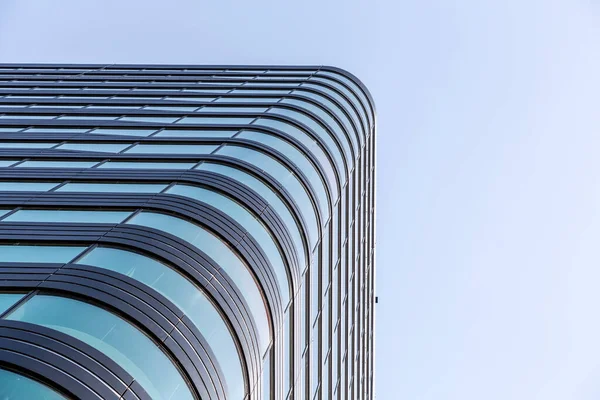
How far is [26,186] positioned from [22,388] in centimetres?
912

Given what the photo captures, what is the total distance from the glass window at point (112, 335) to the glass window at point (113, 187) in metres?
5.73

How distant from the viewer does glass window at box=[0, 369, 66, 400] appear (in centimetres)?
963

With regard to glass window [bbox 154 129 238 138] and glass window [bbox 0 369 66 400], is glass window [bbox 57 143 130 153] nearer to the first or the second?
glass window [bbox 154 129 238 138]

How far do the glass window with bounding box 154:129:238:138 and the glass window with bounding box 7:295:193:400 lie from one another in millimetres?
11410

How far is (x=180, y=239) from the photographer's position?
46.9ft

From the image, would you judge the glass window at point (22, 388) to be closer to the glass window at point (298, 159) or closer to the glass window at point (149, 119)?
the glass window at point (298, 159)

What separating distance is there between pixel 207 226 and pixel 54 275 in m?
3.80

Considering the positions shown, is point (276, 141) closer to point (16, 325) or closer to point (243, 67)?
point (16, 325)

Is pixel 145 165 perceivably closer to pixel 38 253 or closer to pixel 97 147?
pixel 97 147

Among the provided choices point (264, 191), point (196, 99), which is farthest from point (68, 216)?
point (196, 99)

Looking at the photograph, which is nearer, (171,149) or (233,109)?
(171,149)

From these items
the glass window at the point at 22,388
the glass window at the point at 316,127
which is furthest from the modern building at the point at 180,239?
the glass window at the point at 316,127

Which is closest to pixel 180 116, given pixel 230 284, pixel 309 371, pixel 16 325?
pixel 309 371

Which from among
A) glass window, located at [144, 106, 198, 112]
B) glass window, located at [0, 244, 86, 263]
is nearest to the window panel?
glass window, located at [0, 244, 86, 263]
